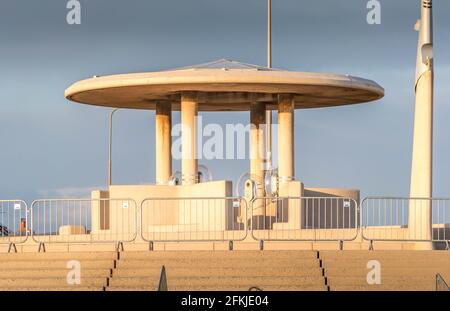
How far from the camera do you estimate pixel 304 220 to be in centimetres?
3841

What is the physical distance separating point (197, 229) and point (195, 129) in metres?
9.03

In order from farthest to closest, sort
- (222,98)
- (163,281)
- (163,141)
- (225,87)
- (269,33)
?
1. (269,33)
2. (163,141)
3. (222,98)
4. (225,87)
5. (163,281)

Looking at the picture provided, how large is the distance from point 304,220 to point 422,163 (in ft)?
17.8

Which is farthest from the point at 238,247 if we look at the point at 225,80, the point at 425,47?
the point at 225,80

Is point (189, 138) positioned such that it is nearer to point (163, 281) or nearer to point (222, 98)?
point (222, 98)

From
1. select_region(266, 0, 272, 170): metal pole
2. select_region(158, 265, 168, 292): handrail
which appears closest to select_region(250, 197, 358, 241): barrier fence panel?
select_region(266, 0, 272, 170): metal pole

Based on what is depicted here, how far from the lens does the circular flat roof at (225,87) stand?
4306cm

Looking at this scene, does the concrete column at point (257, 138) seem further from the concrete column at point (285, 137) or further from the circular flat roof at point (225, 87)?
the concrete column at point (285, 137)

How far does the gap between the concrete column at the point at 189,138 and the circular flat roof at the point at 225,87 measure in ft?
1.21

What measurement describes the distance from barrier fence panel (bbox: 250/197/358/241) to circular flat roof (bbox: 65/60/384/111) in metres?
3.61

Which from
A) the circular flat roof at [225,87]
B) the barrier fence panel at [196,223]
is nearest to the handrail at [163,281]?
the barrier fence panel at [196,223]

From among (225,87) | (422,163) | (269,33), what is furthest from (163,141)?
(422,163)

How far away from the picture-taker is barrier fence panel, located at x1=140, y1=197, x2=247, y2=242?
34906mm
